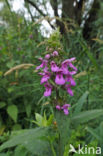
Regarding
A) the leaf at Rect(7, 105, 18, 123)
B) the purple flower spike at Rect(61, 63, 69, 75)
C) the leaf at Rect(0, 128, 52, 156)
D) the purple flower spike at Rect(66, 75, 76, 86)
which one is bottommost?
the leaf at Rect(7, 105, 18, 123)

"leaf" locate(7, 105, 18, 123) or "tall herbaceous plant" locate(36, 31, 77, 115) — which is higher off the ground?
"tall herbaceous plant" locate(36, 31, 77, 115)

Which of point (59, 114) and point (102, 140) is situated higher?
point (59, 114)

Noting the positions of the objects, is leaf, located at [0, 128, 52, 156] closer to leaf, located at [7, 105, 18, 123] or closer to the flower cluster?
the flower cluster

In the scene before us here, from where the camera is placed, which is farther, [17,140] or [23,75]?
[23,75]

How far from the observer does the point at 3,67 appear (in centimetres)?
270

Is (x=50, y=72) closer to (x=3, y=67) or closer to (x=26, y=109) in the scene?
(x=26, y=109)

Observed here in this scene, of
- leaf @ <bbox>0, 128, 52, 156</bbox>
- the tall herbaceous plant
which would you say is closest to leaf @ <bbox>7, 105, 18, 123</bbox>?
leaf @ <bbox>0, 128, 52, 156</bbox>

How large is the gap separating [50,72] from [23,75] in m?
1.68

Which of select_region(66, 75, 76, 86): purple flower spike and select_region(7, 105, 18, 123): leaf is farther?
select_region(7, 105, 18, 123): leaf

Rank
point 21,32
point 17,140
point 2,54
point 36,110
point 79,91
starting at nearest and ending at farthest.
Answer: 1. point 17,140
2. point 79,91
3. point 36,110
4. point 2,54
5. point 21,32

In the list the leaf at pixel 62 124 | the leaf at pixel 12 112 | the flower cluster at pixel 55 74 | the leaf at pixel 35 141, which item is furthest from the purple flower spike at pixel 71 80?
the leaf at pixel 12 112

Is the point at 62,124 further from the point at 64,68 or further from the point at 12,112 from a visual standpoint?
the point at 12,112

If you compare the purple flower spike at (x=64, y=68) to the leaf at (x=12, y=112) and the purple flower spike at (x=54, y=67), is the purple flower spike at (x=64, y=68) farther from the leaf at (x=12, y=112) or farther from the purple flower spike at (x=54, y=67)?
the leaf at (x=12, y=112)

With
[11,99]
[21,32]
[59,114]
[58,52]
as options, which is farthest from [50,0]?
[59,114]
